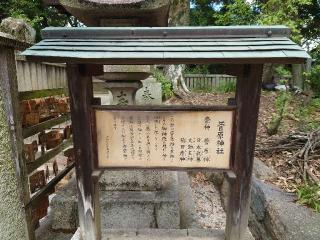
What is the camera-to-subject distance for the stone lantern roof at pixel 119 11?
2443 millimetres

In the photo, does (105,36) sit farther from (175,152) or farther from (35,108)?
(35,108)

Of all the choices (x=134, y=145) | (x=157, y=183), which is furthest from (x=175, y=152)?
(x=157, y=183)

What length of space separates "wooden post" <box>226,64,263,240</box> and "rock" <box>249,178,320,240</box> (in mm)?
769

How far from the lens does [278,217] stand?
2.82 metres

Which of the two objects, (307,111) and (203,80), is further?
(203,80)

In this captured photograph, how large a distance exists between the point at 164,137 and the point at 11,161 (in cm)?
150

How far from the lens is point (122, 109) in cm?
202

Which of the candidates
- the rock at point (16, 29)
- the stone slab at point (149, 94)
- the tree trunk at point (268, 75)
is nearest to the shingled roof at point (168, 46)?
the rock at point (16, 29)

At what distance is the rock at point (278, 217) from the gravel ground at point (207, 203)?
0.60 metres

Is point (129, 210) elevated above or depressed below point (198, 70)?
below

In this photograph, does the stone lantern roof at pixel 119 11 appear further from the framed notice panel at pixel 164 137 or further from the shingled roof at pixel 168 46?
the framed notice panel at pixel 164 137

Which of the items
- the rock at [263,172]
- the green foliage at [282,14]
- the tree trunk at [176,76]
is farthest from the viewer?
the tree trunk at [176,76]

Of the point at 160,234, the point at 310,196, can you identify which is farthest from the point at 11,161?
the point at 310,196

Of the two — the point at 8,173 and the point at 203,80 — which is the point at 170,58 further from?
the point at 203,80
